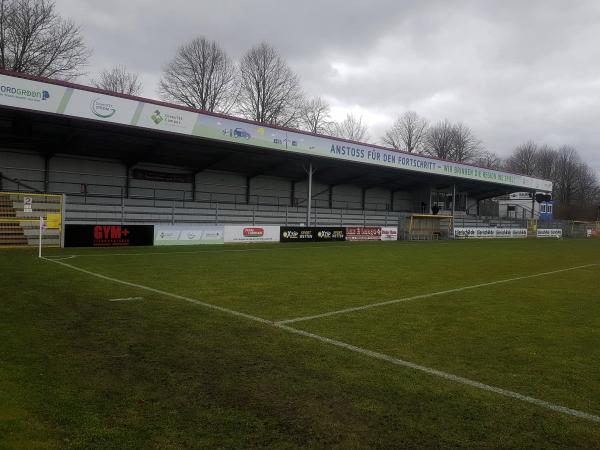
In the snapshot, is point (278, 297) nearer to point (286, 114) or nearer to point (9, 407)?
point (9, 407)

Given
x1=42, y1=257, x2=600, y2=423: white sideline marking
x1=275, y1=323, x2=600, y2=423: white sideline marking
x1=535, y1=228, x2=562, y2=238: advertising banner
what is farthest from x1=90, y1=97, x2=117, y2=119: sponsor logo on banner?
x1=535, y1=228, x2=562, y2=238: advertising banner

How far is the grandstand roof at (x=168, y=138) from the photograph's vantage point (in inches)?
777

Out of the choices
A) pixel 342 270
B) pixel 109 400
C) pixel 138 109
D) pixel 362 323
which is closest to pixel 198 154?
pixel 138 109

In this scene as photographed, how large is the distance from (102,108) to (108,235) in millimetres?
5937

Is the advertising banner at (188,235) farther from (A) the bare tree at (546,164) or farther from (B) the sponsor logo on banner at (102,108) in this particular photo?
(A) the bare tree at (546,164)

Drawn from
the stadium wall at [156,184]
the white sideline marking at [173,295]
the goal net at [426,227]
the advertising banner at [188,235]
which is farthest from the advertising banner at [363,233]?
the white sideline marking at [173,295]

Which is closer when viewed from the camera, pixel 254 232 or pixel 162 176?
pixel 254 232

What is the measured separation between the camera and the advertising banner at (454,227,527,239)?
134 ft

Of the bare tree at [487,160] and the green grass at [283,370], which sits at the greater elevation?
the bare tree at [487,160]

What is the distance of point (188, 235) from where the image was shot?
24.0 meters

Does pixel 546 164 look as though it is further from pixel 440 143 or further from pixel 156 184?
pixel 156 184

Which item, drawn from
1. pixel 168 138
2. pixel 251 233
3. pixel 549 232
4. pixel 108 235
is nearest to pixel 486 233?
pixel 549 232

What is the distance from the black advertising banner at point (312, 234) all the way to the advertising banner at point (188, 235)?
15.3 feet

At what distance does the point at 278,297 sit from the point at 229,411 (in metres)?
5.17
